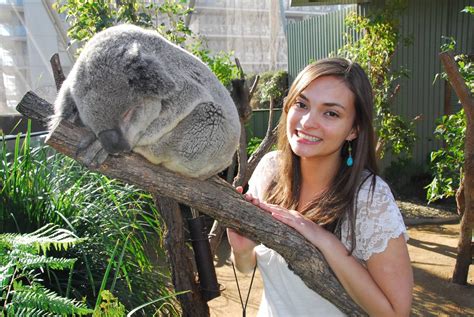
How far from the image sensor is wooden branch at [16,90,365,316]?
1.67 metres

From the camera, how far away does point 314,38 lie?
416 inches

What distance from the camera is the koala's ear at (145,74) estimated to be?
183 cm

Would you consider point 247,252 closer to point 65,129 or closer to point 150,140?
point 150,140

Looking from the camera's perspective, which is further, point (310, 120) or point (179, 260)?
point (179, 260)

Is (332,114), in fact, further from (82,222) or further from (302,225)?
(82,222)

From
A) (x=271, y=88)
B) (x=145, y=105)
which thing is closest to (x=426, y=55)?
(x=271, y=88)

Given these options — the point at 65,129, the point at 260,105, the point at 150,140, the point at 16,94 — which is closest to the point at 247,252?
the point at 150,140

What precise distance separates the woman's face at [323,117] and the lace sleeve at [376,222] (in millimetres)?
243

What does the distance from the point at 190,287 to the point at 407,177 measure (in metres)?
6.61

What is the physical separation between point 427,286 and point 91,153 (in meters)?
4.35

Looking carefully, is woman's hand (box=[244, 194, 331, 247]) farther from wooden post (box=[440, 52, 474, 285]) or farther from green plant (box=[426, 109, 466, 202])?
green plant (box=[426, 109, 466, 202])

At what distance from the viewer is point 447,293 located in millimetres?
4660

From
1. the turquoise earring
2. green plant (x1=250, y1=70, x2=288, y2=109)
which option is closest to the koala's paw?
the turquoise earring

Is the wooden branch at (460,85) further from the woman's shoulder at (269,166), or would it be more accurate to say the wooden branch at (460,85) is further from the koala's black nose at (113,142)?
the koala's black nose at (113,142)
